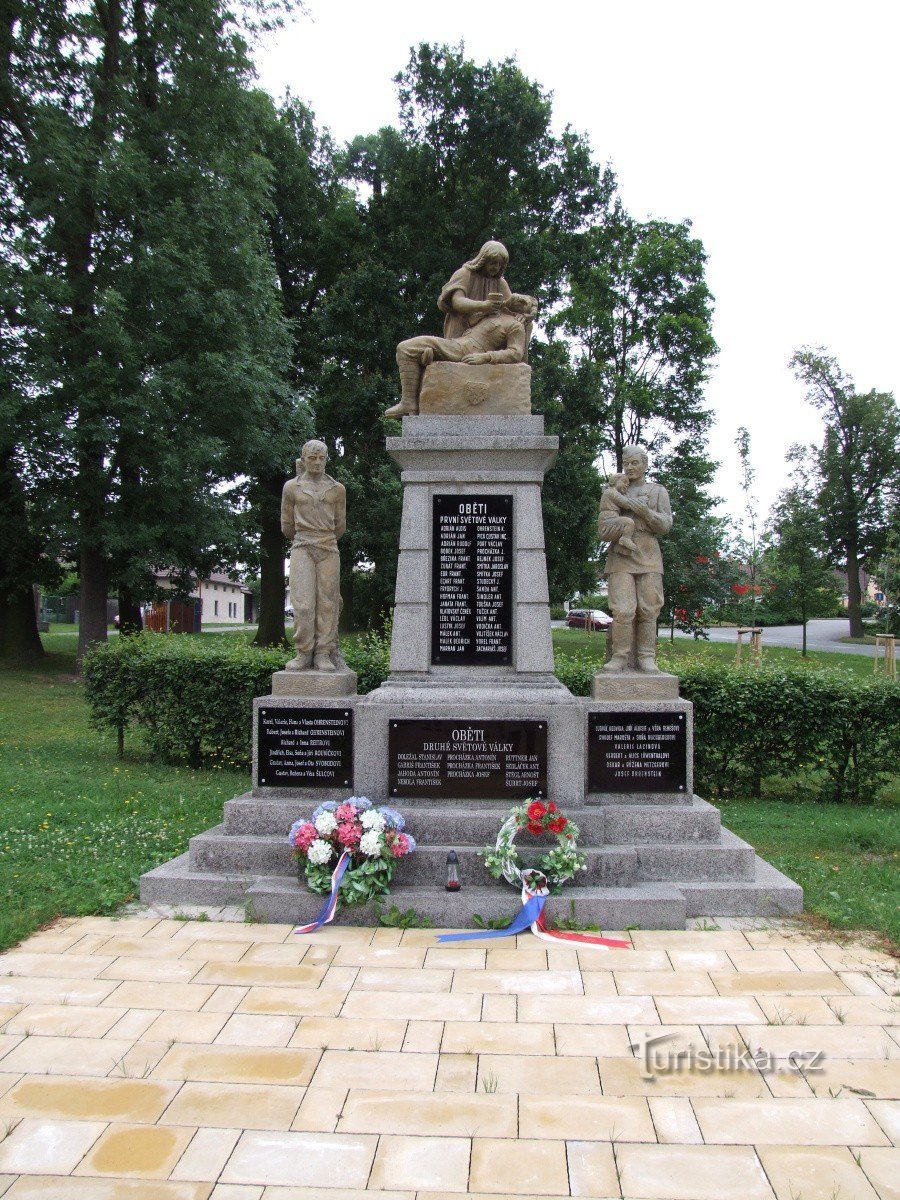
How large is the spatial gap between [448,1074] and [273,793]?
125 inches

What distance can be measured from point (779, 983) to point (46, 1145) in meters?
3.47

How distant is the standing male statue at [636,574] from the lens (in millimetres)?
6695

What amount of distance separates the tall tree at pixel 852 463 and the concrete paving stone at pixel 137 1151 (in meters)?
40.3

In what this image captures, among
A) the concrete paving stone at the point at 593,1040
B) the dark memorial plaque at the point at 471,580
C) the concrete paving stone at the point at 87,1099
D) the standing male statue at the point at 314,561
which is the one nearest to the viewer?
the concrete paving stone at the point at 87,1099

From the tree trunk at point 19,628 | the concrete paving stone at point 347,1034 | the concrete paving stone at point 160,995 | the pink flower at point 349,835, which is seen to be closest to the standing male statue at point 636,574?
the pink flower at point 349,835

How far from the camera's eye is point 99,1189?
113 inches

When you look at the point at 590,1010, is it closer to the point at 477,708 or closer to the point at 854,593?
A: the point at 477,708

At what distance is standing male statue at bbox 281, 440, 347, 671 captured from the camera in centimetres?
684

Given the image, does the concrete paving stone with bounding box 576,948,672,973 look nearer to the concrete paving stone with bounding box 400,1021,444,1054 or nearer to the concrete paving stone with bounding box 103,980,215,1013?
the concrete paving stone with bounding box 400,1021,444,1054

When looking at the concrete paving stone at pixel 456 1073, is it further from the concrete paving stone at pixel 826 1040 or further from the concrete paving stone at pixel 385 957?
the concrete paving stone at pixel 826 1040

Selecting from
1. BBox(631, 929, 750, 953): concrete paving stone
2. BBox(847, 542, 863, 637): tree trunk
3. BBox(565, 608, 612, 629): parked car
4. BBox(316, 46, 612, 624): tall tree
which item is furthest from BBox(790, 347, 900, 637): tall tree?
BBox(631, 929, 750, 953): concrete paving stone

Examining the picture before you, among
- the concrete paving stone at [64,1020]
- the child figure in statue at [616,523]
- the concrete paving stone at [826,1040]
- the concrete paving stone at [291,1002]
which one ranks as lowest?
the concrete paving stone at [64,1020]

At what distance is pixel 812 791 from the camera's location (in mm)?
9695

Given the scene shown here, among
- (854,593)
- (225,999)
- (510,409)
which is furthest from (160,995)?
(854,593)
